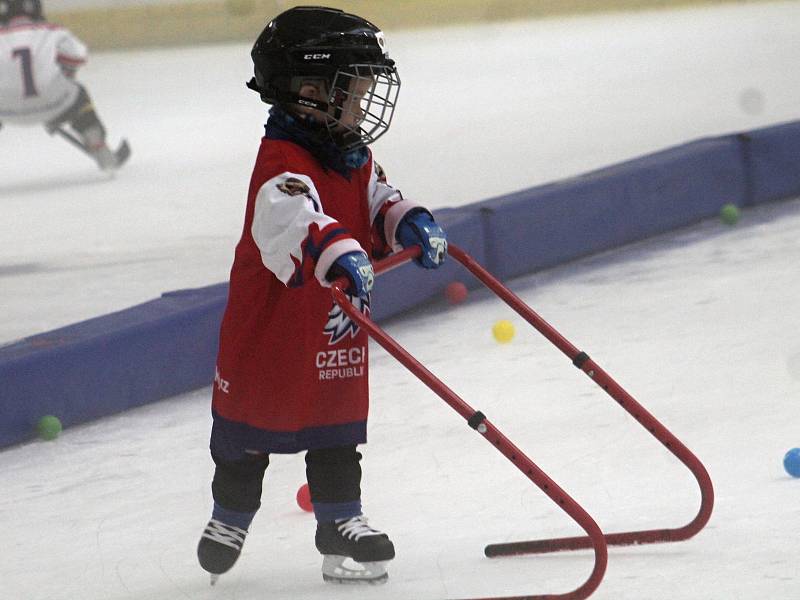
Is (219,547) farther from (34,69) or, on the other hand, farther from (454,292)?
(34,69)

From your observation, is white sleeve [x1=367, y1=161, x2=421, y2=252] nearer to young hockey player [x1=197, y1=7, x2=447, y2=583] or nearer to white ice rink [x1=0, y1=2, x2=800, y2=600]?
young hockey player [x1=197, y1=7, x2=447, y2=583]

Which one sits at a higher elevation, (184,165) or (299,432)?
(299,432)

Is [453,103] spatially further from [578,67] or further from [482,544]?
[482,544]

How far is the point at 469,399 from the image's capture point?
301cm

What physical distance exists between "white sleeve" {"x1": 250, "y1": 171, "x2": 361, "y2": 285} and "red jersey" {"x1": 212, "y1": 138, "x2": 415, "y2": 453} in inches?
0.6

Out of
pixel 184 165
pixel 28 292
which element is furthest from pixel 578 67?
pixel 28 292

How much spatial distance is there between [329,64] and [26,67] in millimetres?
4094

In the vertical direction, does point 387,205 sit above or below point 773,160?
above

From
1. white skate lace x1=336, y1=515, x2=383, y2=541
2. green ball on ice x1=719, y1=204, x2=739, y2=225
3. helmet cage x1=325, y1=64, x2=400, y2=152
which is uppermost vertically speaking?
helmet cage x1=325, y1=64, x2=400, y2=152

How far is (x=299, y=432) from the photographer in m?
2.01

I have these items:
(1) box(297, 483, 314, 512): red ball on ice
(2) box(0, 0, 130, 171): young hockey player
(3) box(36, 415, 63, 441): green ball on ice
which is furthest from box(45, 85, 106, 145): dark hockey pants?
(1) box(297, 483, 314, 512): red ball on ice

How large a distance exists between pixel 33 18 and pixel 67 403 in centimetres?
342

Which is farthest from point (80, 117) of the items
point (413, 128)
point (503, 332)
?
point (503, 332)

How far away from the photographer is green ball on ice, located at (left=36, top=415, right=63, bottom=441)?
2832 mm
